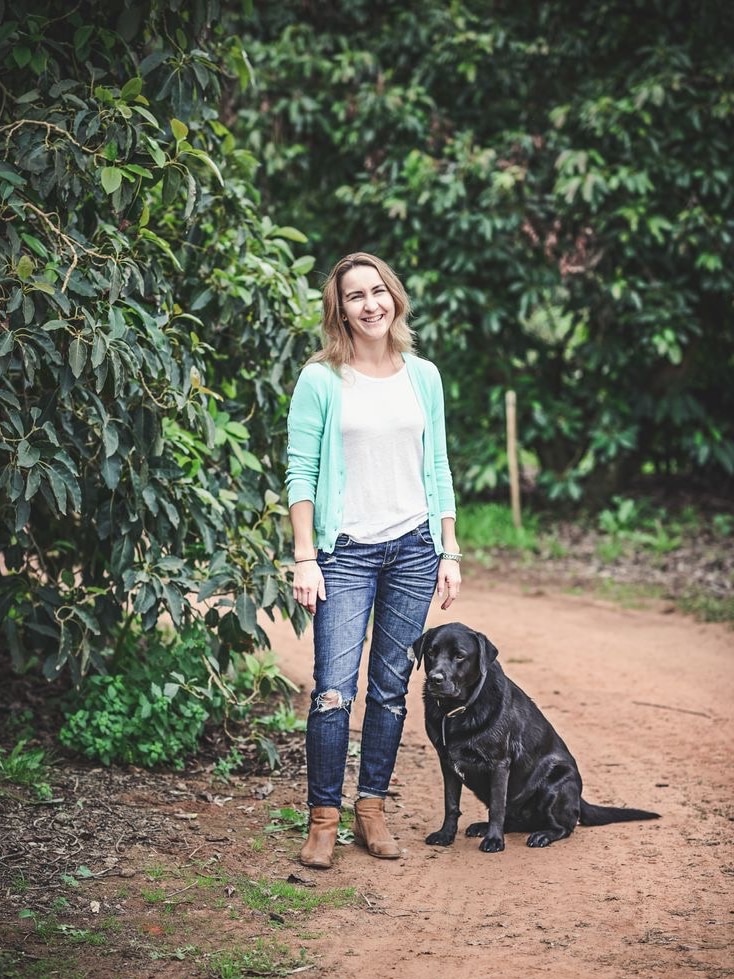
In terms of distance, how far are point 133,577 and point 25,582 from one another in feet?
1.62

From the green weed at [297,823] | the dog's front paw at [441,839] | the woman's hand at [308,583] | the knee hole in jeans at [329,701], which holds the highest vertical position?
the woman's hand at [308,583]

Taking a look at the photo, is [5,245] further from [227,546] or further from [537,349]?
[537,349]

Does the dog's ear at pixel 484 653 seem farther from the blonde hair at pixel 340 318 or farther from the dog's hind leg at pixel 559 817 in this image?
the blonde hair at pixel 340 318

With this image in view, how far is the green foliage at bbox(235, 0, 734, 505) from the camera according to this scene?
9812 mm

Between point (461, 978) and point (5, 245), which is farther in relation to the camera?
point (5, 245)

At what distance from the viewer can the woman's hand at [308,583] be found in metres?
3.95

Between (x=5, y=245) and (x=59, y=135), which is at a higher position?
(x=59, y=135)

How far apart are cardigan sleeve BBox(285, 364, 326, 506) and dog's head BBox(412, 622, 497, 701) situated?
661mm

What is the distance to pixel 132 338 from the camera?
429 centimetres

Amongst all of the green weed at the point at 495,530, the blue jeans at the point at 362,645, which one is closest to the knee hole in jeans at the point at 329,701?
the blue jeans at the point at 362,645

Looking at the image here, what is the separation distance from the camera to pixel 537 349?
1124 cm

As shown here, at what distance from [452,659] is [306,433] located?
94 cm

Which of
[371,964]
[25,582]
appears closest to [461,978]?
[371,964]

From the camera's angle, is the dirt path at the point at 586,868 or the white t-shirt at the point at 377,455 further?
the white t-shirt at the point at 377,455
